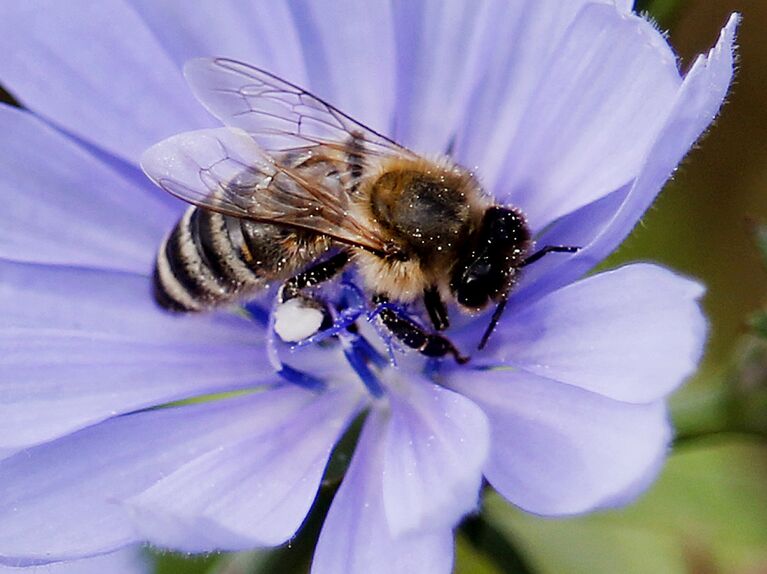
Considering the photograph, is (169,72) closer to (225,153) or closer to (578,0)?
(225,153)

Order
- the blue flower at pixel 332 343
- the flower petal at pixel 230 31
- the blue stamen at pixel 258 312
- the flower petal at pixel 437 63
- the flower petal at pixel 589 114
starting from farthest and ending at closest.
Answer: the blue stamen at pixel 258 312 < the flower petal at pixel 230 31 < the flower petal at pixel 437 63 < the flower petal at pixel 589 114 < the blue flower at pixel 332 343

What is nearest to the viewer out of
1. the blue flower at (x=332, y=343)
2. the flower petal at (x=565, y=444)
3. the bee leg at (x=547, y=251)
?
the flower petal at (x=565, y=444)

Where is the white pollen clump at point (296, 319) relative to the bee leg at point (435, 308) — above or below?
below

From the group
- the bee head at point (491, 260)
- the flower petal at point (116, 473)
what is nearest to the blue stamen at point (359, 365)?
the flower petal at point (116, 473)

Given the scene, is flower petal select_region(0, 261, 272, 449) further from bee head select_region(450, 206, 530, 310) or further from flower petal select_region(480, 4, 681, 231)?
flower petal select_region(480, 4, 681, 231)

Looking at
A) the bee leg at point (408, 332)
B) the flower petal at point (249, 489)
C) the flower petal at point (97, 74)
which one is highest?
the flower petal at point (97, 74)

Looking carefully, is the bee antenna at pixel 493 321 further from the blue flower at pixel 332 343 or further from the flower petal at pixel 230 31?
the flower petal at pixel 230 31

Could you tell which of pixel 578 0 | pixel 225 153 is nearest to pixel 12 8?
pixel 225 153
